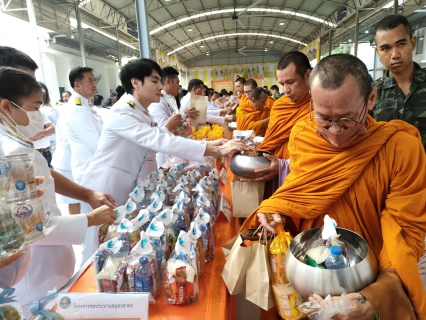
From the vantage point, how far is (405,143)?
3.30 feet

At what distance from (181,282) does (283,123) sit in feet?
4.17

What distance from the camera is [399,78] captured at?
2121 millimetres

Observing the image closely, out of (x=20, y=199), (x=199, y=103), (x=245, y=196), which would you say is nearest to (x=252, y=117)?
(x=199, y=103)

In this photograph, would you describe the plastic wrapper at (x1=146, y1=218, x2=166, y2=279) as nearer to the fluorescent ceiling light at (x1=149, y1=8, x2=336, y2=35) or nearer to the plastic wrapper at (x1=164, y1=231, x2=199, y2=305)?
the plastic wrapper at (x1=164, y1=231, x2=199, y2=305)

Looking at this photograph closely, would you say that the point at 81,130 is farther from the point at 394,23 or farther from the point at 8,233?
the point at 394,23

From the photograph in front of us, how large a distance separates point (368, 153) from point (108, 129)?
5.46ft

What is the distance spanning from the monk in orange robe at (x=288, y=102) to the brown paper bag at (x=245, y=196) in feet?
1.26

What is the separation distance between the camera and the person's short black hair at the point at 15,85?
1.08 metres

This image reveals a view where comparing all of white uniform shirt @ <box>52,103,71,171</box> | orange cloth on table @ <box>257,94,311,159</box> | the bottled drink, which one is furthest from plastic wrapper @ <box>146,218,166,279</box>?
white uniform shirt @ <box>52,103,71,171</box>

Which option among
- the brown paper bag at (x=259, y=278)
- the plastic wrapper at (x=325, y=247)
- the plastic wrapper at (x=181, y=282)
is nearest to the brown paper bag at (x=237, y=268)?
the brown paper bag at (x=259, y=278)

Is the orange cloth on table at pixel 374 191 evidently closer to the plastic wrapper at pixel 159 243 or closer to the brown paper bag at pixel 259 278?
the brown paper bag at pixel 259 278

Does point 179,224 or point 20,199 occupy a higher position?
point 20,199

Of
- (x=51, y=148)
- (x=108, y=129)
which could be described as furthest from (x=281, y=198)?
(x=51, y=148)

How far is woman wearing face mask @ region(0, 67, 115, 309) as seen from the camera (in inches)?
40.2
